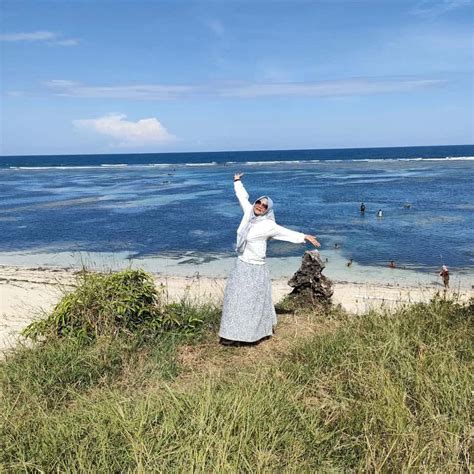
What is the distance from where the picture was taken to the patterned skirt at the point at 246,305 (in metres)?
A: 6.87

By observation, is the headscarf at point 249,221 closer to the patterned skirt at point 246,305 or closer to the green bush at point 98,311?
the patterned skirt at point 246,305

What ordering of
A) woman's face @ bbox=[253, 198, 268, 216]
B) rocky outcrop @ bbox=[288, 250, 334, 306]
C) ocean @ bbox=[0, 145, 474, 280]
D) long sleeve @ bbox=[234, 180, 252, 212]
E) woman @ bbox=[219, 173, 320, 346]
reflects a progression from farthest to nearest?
ocean @ bbox=[0, 145, 474, 280] → rocky outcrop @ bbox=[288, 250, 334, 306] → long sleeve @ bbox=[234, 180, 252, 212] → woman @ bbox=[219, 173, 320, 346] → woman's face @ bbox=[253, 198, 268, 216]

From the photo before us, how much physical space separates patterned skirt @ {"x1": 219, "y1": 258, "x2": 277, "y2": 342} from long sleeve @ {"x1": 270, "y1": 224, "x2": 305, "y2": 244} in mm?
587

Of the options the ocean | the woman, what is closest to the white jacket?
the woman

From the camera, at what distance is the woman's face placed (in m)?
6.73

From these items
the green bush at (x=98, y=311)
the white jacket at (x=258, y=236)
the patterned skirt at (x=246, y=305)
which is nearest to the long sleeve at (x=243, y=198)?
the white jacket at (x=258, y=236)

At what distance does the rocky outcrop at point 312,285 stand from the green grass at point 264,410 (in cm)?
320

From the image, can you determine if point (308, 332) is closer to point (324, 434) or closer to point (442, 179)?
point (324, 434)

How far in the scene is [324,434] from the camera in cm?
409

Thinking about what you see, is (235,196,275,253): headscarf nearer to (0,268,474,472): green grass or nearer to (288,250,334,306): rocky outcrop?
(0,268,474,472): green grass

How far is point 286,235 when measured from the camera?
21.7 ft

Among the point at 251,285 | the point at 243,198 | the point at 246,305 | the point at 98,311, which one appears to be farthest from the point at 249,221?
the point at 98,311

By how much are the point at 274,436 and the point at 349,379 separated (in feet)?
3.89

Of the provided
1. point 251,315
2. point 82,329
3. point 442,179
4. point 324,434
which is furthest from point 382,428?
point 442,179
